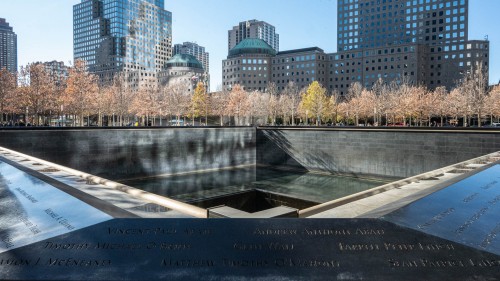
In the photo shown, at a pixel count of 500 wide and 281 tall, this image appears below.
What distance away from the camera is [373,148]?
2988cm

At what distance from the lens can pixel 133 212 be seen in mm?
5938

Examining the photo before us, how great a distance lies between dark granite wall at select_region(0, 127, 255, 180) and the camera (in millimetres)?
24453

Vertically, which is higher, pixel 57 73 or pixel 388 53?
pixel 388 53

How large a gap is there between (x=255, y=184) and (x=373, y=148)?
33.4 feet

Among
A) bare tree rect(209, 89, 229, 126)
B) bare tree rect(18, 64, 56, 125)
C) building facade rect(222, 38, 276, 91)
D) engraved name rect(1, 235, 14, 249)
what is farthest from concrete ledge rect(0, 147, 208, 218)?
building facade rect(222, 38, 276, 91)

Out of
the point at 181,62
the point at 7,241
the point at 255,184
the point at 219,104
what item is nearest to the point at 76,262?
the point at 7,241

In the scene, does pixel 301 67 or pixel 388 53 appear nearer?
pixel 388 53

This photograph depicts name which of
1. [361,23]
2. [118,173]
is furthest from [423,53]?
[118,173]

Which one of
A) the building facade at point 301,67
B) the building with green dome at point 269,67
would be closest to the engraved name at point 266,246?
the building facade at point 301,67

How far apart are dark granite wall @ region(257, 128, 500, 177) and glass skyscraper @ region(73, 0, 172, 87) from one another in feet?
468

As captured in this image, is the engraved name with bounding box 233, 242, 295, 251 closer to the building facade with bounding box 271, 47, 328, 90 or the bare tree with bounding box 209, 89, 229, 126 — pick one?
the bare tree with bounding box 209, 89, 229, 126

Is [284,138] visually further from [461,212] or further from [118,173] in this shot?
[461,212]

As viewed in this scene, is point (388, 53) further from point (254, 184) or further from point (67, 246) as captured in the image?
point (67, 246)

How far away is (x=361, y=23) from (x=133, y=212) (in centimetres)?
15542
